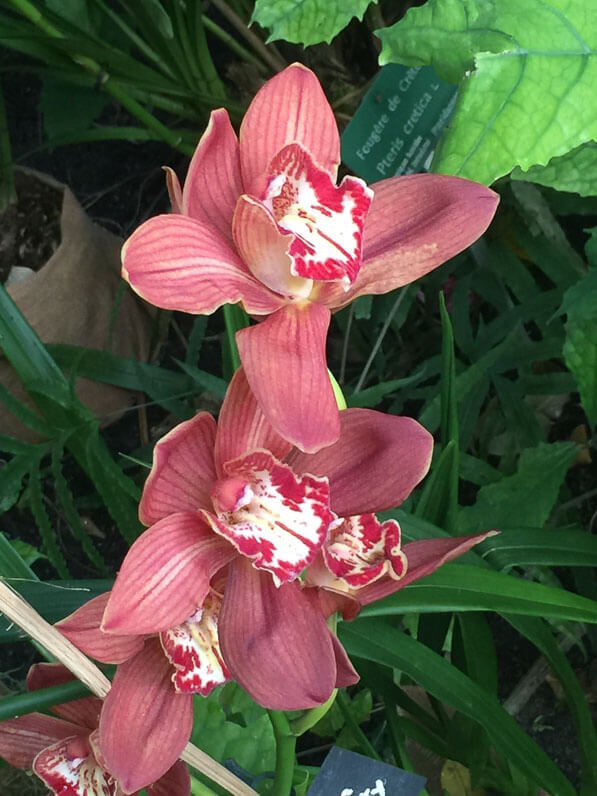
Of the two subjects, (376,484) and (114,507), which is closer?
(376,484)

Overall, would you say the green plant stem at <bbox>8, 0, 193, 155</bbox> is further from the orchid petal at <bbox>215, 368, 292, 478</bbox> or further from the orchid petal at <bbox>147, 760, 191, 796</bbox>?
→ the orchid petal at <bbox>147, 760, 191, 796</bbox>

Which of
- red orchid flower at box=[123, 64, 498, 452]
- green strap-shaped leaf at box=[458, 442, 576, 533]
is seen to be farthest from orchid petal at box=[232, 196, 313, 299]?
green strap-shaped leaf at box=[458, 442, 576, 533]

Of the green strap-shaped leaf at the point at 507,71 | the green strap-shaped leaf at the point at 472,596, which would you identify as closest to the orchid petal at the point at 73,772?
the green strap-shaped leaf at the point at 472,596

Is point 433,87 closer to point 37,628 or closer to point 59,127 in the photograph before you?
point 37,628

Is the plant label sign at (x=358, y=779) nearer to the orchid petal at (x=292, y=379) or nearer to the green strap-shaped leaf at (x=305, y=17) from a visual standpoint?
the orchid petal at (x=292, y=379)

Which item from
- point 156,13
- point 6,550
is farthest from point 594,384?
point 156,13

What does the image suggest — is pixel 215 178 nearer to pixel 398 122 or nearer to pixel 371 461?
pixel 371 461
